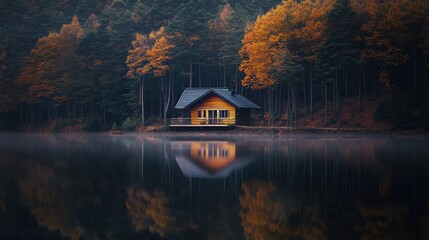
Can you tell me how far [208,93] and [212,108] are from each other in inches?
70.6

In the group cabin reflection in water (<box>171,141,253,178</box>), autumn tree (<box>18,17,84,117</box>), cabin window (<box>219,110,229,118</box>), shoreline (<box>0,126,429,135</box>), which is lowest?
cabin reflection in water (<box>171,141,253,178</box>)

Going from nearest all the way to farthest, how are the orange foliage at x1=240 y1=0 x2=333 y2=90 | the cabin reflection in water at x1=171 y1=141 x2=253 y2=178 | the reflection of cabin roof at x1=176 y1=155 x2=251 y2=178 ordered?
1. the reflection of cabin roof at x1=176 y1=155 x2=251 y2=178
2. the cabin reflection in water at x1=171 y1=141 x2=253 y2=178
3. the orange foliage at x1=240 y1=0 x2=333 y2=90

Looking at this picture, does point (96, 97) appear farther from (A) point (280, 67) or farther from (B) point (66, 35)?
(A) point (280, 67)

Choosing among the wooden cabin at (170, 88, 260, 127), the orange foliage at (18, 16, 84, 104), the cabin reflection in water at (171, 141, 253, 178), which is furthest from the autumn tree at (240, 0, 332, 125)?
the cabin reflection in water at (171, 141, 253, 178)

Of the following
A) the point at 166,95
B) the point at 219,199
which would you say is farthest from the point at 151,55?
the point at 219,199

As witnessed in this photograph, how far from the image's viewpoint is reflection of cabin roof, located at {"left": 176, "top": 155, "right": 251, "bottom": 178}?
1945 cm

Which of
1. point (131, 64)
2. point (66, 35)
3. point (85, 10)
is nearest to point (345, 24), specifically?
point (131, 64)

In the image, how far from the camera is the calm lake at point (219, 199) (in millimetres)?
11070

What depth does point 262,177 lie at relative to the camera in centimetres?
1856

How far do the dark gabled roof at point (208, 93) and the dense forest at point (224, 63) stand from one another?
2.03 metres

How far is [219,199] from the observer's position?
14406mm

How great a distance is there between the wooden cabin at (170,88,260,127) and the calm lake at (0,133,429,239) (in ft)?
103

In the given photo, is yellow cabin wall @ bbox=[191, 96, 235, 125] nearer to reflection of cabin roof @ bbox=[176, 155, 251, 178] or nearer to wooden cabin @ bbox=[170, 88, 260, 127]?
wooden cabin @ bbox=[170, 88, 260, 127]

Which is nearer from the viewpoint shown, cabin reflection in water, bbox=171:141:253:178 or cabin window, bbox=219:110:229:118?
cabin reflection in water, bbox=171:141:253:178
